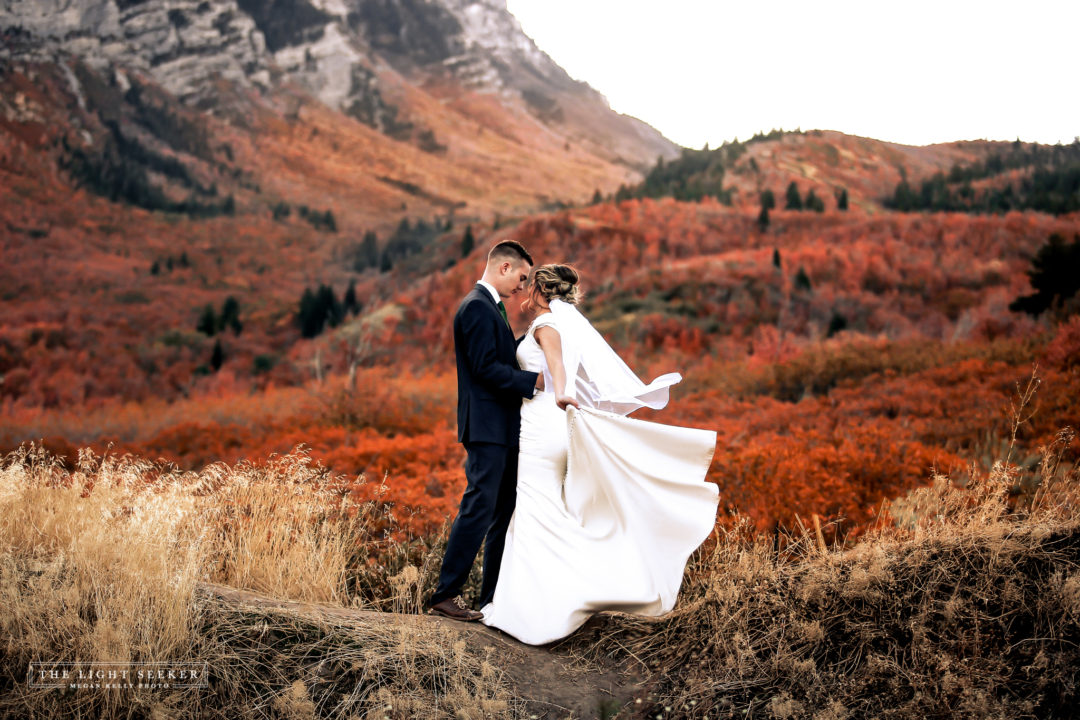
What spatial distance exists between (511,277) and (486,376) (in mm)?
667

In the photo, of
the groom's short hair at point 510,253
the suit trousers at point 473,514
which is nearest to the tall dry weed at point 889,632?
the suit trousers at point 473,514

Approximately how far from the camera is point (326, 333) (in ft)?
120

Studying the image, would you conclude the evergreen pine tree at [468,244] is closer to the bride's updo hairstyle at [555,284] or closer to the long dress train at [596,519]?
the bride's updo hairstyle at [555,284]

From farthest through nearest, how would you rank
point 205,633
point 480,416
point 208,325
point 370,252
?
point 370,252 → point 208,325 → point 480,416 → point 205,633

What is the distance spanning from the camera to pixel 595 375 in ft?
13.3

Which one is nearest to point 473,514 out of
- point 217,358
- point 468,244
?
point 217,358

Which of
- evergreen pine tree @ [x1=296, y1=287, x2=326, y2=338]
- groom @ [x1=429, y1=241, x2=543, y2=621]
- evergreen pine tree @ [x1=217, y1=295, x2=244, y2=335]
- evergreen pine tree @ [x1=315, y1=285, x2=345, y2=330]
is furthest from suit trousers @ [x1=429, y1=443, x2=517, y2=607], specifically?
evergreen pine tree @ [x1=217, y1=295, x2=244, y2=335]

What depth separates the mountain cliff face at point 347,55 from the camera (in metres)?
111

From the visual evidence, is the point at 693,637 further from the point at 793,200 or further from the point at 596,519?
the point at 793,200

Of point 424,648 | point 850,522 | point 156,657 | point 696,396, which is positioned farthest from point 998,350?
point 156,657

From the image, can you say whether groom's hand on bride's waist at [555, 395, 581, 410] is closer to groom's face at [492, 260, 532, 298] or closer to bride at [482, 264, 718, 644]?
bride at [482, 264, 718, 644]

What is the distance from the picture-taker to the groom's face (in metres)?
4.12

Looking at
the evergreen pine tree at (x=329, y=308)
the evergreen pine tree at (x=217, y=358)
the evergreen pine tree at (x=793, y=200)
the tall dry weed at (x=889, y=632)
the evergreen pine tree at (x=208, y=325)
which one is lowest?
the evergreen pine tree at (x=217, y=358)

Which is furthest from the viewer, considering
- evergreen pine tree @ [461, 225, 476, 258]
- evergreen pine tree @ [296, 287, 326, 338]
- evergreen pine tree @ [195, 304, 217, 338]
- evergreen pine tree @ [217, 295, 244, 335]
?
evergreen pine tree @ [461, 225, 476, 258]
